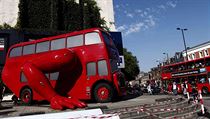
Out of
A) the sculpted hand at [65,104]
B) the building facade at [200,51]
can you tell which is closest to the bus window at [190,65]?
the sculpted hand at [65,104]

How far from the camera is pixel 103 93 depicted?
1359 centimetres

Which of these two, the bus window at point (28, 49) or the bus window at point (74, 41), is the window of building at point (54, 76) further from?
the bus window at point (28, 49)

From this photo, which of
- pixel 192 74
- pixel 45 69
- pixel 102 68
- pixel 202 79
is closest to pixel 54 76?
pixel 45 69

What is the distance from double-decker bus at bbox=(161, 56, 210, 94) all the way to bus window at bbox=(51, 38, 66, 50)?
17.6 metres

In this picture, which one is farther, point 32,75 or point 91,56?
point 91,56

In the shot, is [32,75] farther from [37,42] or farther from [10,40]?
[10,40]

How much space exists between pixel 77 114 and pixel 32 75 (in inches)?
227

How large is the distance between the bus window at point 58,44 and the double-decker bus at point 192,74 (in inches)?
694

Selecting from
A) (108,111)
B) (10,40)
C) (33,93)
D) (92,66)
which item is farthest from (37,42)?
(10,40)

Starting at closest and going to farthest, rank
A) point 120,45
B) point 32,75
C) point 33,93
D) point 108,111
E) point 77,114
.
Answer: point 77,114
point 108,111
point 32,75
point 33,93
point 120,45

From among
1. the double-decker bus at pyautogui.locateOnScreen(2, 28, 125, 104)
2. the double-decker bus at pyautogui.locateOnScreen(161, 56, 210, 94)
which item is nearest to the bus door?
the double-decker bus at pyautogui.locateOnScreen(2, 28, 125, 104)

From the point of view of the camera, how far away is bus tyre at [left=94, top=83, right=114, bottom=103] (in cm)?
1341

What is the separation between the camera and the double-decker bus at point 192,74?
2730 cm

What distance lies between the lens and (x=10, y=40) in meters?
29.3
